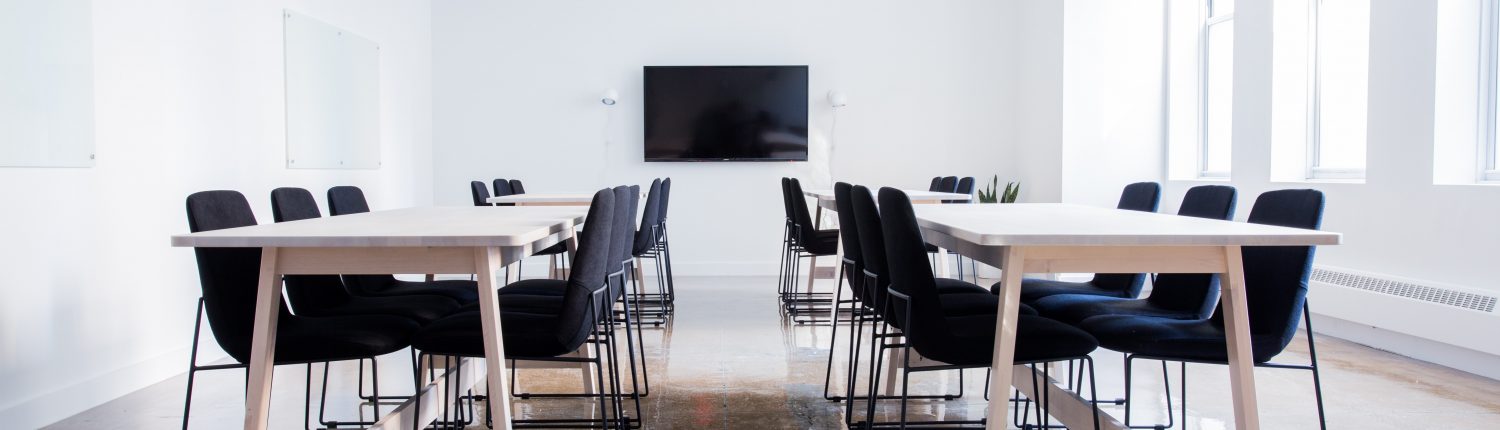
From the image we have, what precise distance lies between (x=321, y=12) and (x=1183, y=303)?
4.92 meters

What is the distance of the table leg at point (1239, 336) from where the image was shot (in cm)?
215

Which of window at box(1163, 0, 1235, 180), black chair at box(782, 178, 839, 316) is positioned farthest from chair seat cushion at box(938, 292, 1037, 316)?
window at box(1163, 0, 1235, 180)

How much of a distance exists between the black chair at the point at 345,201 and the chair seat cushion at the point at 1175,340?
98.8 inches

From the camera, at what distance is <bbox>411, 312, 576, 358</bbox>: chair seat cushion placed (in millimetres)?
2322

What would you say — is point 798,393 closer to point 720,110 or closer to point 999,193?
point 720,110

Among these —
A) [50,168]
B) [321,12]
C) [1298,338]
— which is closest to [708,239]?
[321,12]

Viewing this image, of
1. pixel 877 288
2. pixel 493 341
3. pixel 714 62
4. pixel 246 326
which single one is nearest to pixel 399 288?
pixel 246 326

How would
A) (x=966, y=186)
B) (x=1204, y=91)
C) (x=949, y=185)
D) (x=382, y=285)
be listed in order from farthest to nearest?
(x=1204, y=91), (x=949, y=185), (x=966, y=186), (x=382, y=285)

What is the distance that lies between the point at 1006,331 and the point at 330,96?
4807 mm

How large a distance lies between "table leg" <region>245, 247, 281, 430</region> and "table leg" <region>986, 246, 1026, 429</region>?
1632 mm

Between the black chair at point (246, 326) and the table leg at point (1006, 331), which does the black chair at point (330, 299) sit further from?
the table leg at point (1006, 331)

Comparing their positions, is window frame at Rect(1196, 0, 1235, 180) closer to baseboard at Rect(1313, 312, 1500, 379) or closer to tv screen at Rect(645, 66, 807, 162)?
baseboard at Rect(1313, 312, 1500, 379)

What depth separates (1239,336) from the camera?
2.18m

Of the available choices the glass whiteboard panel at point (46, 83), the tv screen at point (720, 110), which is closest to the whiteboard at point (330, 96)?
the glass whiteboard panel at point (46, 83)
